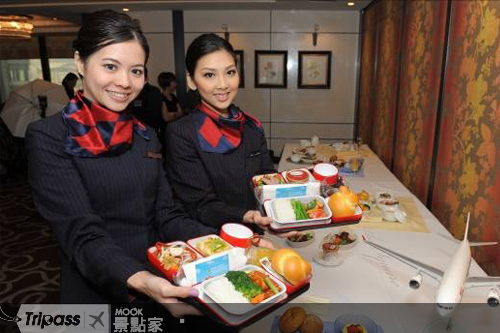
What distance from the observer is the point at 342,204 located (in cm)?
133

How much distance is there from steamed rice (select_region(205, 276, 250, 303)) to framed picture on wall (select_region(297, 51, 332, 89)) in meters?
4.90

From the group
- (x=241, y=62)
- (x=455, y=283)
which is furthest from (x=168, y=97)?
(x=455, y=283)

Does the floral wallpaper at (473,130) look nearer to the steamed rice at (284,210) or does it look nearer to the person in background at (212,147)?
the steamed rice at (284,210)

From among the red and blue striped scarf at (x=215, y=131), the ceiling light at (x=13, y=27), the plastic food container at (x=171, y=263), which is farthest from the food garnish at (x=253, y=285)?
the ceiling light at (x=13, y=27)

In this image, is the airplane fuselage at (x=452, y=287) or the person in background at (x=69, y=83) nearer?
the airplane fuselage at (x=452, y=287)

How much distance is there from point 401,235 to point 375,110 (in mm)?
2740

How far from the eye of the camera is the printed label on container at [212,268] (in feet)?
3.04

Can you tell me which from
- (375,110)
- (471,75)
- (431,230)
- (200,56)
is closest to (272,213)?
(200,56)

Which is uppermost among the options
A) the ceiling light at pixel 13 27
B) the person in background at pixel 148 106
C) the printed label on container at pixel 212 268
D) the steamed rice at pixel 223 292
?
the ceiling light at pixel 13 27

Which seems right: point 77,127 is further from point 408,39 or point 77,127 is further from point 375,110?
point 375,110

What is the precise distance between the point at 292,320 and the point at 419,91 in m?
2.19

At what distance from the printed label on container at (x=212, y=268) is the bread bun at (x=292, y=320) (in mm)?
247

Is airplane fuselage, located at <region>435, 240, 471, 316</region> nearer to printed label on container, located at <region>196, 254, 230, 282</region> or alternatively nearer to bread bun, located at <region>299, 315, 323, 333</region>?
bread bun, located at <region>299, 315, 323, 333</region>

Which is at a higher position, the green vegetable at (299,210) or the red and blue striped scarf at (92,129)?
the red and blue striped scarf at (92,129)
